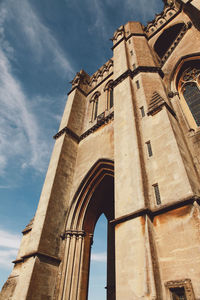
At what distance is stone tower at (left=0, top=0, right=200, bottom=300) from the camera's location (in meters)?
4.24

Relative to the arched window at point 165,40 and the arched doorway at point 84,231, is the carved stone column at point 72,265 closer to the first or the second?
the arched doorway at point 84,231

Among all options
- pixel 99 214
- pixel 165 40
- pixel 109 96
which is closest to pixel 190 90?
pixel 109 96

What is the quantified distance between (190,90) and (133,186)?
5266 millimetres

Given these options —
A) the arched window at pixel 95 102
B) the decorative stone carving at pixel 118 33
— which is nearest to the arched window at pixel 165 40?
the decorative stone carving at pixel 118 33

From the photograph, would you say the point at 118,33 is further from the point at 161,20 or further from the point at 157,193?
the point at 157,193

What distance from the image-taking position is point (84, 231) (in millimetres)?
8719

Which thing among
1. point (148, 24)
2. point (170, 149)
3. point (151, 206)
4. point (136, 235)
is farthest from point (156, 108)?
point (148, 24)

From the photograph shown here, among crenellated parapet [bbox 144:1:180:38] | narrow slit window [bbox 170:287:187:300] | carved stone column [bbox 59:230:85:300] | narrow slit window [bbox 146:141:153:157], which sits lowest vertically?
narrow slit window [bbox 170:287:187:300]

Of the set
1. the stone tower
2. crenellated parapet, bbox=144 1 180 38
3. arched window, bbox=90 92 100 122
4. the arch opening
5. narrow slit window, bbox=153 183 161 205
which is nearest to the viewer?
the stone tower

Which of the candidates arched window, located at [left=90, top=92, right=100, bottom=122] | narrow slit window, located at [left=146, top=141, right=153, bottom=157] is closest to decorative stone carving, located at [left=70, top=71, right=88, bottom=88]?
arched window, located at [left=90, top=92, right=100, bottom=122]

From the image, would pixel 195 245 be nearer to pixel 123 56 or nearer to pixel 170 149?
pixel 170 149

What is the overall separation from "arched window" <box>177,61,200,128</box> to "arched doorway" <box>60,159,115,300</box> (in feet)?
11.9

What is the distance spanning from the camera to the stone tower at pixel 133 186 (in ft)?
13.9

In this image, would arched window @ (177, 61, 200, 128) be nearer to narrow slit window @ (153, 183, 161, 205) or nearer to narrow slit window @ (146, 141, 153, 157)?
narrow slit window @ (146, 141, 153, 157)
